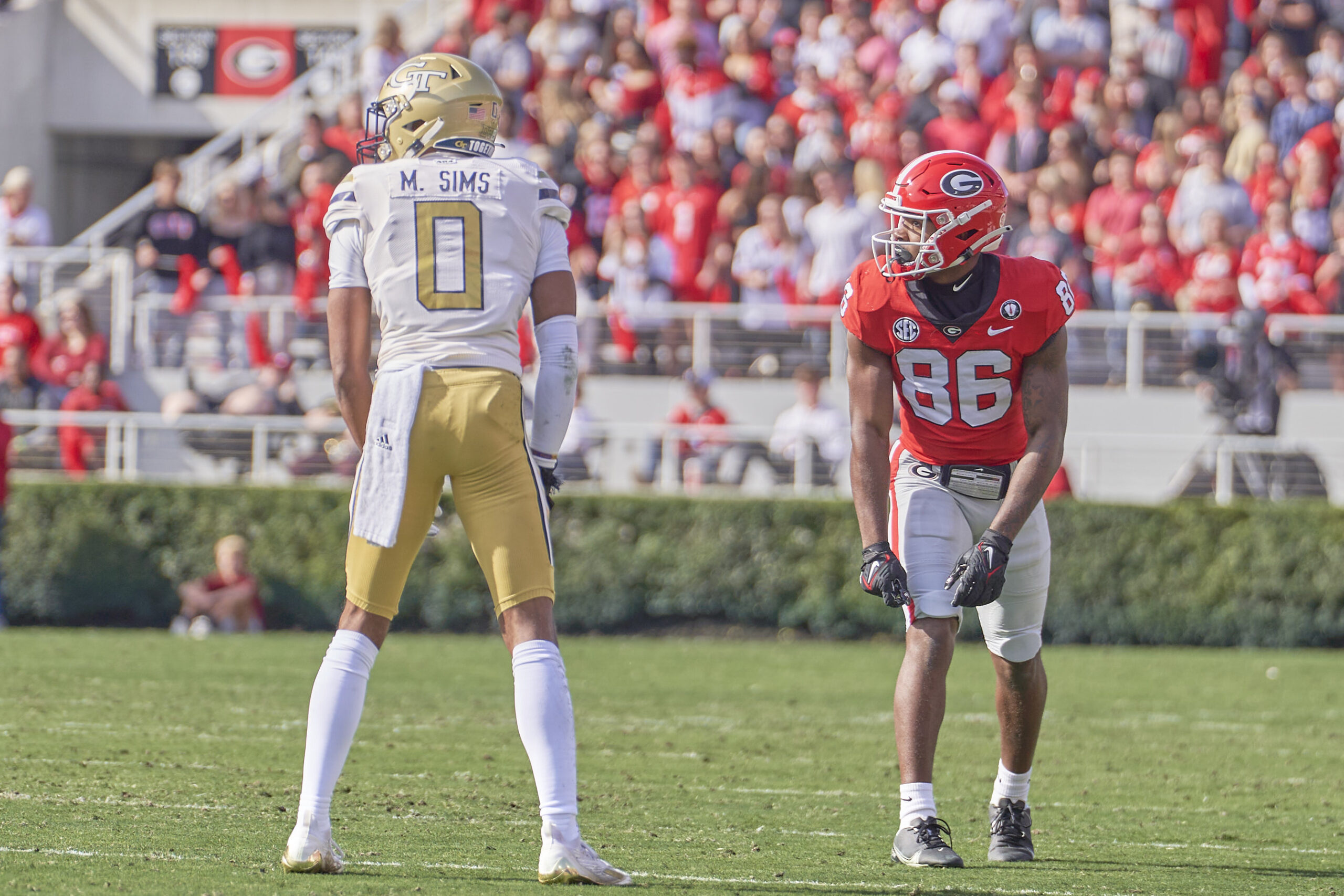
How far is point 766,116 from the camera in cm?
1750

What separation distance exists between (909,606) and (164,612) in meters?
9.51

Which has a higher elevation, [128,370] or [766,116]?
[766,116]

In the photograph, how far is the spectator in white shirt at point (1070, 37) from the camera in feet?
56.3

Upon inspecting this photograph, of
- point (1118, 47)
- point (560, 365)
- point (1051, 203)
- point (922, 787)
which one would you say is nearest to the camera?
point (560, 365)

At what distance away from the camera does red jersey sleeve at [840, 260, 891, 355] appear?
17.6 feet

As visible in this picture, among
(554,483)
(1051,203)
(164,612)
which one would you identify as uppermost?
(1051,203)

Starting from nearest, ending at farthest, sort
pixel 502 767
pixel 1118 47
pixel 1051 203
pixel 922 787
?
pixel 922 787 < pixel 502 767 < pixel 1051 203 < pixel 1118 47

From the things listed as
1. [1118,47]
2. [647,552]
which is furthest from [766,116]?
[647,552]

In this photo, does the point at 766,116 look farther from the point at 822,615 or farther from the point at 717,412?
the point at 822,615

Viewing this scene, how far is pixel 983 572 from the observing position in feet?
16.7

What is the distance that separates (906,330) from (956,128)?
441 inches

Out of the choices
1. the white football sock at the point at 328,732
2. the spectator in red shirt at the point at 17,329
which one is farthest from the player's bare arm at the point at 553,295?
the spectator in red shirt at the point at 17,329

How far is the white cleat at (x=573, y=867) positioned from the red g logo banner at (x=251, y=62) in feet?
64.7

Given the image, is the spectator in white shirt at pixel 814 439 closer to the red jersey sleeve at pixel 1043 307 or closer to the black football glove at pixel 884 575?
the red jersey sleeve at pixel 1043 307
